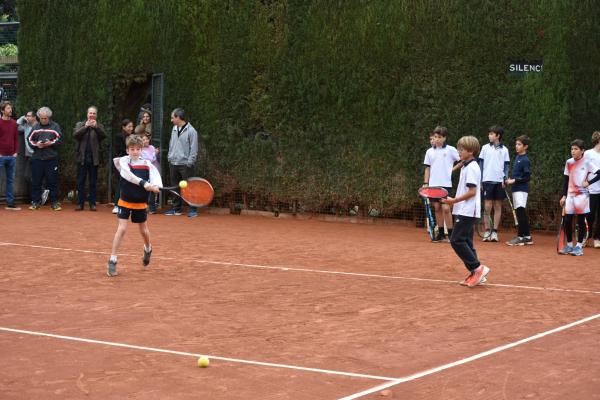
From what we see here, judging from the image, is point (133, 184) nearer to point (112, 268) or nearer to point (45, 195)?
point (112, 268)

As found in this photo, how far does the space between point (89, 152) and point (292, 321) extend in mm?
11932

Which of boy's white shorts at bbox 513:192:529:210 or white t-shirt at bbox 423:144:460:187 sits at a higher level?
white t-shirt at bbox 423:144:460:187

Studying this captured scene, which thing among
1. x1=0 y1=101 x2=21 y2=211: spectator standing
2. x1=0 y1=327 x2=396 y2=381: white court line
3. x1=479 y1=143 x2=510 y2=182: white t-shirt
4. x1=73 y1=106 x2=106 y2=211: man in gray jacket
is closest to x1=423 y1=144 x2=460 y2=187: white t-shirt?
x1=479 y1=143 x2=510 y2=182: white t-shirt

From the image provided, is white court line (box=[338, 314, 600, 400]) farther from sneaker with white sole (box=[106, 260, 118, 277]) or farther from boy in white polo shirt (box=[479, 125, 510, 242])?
boy in white polo shirt (box=[479, 125, 510, 242])

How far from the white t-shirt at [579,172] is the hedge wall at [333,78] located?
2.16 meters

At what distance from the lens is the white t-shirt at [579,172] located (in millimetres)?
14664

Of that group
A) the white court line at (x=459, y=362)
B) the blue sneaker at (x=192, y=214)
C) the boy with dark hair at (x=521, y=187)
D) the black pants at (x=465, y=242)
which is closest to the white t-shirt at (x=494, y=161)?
the boy with dark hair at (x=521, y=187)

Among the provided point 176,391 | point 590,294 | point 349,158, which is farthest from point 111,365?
point 349,158

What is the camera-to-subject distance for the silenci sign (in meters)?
17.2

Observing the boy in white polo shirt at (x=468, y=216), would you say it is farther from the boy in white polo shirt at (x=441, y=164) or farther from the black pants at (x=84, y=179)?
the black pants at (x=84, y=179)

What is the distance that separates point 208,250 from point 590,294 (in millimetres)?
5529

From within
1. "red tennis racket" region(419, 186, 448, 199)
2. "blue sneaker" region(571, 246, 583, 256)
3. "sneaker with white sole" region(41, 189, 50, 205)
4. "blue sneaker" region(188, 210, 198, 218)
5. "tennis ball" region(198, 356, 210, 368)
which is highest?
"red tennis racket" region(419, 186, 448, 199)

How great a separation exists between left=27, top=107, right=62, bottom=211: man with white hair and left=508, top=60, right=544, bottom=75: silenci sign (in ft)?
29.3

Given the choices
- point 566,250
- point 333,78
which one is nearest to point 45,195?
point 333,78
